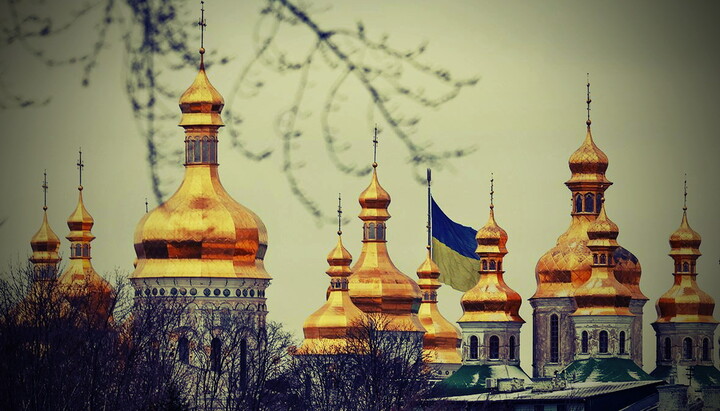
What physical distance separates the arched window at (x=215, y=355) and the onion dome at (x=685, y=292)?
922 inches

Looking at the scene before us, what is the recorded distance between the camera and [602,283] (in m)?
121

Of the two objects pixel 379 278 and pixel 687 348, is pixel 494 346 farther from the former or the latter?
pixel 687 348

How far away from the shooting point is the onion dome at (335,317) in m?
119

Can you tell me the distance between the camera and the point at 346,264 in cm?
12344

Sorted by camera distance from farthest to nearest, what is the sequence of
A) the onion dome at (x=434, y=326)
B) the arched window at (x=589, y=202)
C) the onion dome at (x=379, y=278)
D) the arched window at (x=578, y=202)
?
the onion dome at (x=434, y=326), the onion dome at (x=379, y=278), the arched window at (x=578, y=202), the arched window at (x=589, y=202)

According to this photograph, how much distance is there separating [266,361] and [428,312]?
101ft

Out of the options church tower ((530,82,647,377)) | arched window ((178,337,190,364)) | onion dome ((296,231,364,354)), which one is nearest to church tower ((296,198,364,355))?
onion dome ((296,231,364,354))

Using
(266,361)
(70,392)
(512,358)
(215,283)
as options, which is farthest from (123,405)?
(512,358)

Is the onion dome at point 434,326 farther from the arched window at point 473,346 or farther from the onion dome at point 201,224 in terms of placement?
the onion dome at point 201,224

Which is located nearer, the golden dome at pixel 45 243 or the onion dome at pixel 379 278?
the golden dome at pixel 45 243

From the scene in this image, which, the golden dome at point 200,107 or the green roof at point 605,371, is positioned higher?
the golden dome at point 200,107

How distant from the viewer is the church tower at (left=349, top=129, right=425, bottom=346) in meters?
127

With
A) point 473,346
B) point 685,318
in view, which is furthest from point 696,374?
point 473,346

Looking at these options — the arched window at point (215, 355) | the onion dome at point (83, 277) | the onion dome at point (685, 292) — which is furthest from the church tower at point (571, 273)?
the arched window at point (215, 355)
